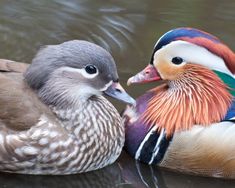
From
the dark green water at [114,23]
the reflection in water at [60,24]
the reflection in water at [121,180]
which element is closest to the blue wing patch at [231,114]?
the reflection in water at [121,180]

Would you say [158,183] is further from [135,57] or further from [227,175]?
[135,57]

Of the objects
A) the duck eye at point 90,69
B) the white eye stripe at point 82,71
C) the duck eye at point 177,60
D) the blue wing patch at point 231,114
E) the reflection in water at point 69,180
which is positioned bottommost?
the reflection in water at point 69,180

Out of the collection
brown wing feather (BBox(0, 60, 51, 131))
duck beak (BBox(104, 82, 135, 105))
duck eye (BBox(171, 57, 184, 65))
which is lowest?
brown wing feather (BBox(0, 60, 51, 131))

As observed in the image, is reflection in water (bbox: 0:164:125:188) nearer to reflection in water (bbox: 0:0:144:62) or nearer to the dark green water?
the dark green water

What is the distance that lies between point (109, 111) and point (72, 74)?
0.40 m

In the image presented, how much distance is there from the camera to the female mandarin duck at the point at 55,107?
4043 millimetres

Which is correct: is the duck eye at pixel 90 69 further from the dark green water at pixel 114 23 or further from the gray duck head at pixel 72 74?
the dark green water at pixel 114 23

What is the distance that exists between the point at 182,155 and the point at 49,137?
72 cm

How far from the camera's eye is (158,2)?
6.01 metres

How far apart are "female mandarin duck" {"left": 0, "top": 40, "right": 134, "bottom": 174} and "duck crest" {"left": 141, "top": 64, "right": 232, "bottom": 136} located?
0.30m

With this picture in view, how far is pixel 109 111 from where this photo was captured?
436 cm

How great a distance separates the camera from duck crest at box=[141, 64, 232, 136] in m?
4.22

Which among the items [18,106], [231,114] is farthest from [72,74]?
[231,114]

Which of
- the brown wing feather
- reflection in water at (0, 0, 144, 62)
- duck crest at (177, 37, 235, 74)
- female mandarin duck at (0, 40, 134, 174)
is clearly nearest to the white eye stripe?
female mandarin duck at (0, 40, 134, 174)
